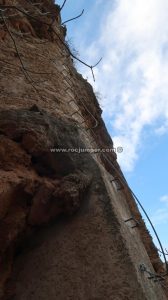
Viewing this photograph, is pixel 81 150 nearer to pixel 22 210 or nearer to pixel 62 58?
pixel 22 210

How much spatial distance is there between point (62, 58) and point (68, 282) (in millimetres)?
4335

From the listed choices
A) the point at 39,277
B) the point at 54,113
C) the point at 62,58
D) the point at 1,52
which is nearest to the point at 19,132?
the point at 54,113

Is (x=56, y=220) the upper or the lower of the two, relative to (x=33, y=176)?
lower

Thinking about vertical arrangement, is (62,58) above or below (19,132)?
above

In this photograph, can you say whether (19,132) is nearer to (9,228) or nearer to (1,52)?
(9,228)

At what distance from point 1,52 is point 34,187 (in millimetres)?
2453

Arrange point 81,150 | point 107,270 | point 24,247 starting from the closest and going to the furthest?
point 107,270
point 24,247
point 81,150

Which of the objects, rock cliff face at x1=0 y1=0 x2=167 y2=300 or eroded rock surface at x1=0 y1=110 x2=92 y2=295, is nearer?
rock cliff face at x1=0 y1=0 x2=167 y2=300

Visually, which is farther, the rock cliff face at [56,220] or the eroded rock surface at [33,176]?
the eroded rock surface at [33,176]

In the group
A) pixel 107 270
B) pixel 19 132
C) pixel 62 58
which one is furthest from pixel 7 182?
pixel 62 58

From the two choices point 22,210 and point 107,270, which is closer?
point 107,270

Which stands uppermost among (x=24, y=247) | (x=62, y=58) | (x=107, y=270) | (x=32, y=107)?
(x=62, y=58)

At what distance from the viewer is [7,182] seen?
294 centimetres

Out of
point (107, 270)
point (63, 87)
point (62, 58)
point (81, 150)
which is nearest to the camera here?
point (107, 270)
